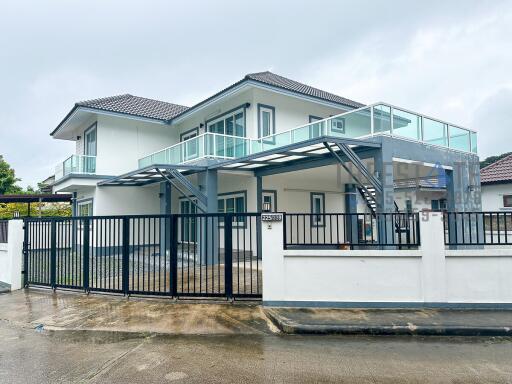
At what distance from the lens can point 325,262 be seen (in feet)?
19.5

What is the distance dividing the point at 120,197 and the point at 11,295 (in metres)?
9.87

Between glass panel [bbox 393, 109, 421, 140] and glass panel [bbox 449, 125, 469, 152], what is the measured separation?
6.82ft

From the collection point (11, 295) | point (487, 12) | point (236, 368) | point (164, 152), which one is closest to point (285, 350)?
point (236, 368)

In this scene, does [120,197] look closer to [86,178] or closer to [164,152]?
[86,178]

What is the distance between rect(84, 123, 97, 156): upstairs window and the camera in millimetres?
17500

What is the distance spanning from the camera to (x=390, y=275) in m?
5.83

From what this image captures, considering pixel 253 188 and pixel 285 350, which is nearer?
pixel 285 350

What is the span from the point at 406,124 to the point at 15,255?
1144 centimetres

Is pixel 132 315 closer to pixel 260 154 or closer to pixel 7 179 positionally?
pixel 260 154

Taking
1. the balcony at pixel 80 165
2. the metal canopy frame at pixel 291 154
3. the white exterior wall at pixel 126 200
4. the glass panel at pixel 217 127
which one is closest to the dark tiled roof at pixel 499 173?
the metal canopy frame at pixel 291 154

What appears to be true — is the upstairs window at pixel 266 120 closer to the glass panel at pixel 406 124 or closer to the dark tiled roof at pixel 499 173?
the glass panel at pixel 406 124

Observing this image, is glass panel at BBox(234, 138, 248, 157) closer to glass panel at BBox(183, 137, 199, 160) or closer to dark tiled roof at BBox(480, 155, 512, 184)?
glass panel at BBox(183, 137, 199, 160)

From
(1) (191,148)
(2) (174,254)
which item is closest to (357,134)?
(2) (174,254)

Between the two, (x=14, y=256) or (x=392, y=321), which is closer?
(x=392, y=321)
